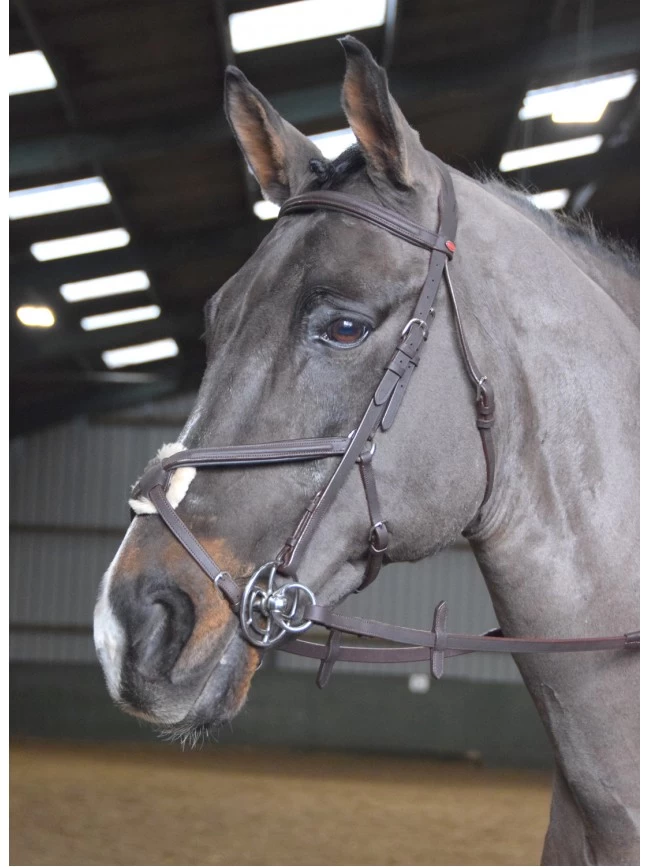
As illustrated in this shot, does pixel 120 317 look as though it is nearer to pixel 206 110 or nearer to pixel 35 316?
pixel 35 316

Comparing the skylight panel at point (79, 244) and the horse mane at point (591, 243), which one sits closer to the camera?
the horse mane at point (591, 243)

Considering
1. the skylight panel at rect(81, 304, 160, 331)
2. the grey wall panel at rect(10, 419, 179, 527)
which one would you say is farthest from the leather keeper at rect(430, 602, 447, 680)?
the grey wall panel at rect(10, 419, 179, 527)

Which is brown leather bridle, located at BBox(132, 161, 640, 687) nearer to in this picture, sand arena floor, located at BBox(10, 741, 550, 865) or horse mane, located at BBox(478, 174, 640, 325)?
horse mane, located at BBox(478, 174, 640, 325)

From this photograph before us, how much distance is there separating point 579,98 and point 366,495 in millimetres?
8955

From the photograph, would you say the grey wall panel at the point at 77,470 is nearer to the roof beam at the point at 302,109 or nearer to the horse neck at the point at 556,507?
the roof beam at the point at 302,109

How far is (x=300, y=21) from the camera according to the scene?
7.40m

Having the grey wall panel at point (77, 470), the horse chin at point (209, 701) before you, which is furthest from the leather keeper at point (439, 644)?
the grey wall panel at point (77, 470)

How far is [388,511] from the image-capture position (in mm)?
A: 1838

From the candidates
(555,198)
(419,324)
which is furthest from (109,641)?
(555,198)

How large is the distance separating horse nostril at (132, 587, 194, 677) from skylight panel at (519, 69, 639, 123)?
29.0 feet

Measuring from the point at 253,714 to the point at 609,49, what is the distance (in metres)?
12.1

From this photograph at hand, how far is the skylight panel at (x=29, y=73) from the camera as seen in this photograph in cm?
706

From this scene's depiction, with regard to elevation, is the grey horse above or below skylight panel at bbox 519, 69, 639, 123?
below

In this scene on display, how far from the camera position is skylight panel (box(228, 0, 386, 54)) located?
714cm
